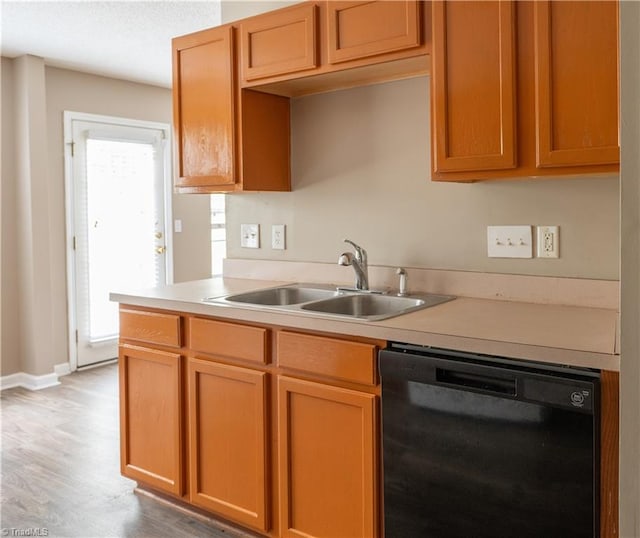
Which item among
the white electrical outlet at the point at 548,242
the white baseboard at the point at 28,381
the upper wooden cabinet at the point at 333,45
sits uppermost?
the upper wooden cabinet at the point at 333,45

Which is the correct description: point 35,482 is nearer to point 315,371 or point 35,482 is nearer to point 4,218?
point 315,371

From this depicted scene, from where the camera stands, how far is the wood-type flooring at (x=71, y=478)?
2377 millimetres

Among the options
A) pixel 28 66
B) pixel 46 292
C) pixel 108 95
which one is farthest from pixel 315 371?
pixel 108 95

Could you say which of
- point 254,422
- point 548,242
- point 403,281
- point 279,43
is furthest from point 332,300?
point 279,43

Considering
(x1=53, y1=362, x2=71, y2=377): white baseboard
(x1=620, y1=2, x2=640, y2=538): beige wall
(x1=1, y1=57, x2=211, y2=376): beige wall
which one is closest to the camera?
(x1=620, y1=2, x2=640, y2=538): beige wall

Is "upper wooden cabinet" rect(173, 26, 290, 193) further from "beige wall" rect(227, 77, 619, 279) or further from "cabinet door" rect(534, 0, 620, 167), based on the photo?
"cabinet door" rect(534, 0, 620, 167)

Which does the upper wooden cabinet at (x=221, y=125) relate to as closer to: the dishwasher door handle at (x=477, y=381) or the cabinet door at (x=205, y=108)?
the cabinet door at (x=205, y=108)

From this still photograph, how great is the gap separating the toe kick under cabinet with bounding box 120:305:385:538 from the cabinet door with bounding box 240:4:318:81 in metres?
1.04

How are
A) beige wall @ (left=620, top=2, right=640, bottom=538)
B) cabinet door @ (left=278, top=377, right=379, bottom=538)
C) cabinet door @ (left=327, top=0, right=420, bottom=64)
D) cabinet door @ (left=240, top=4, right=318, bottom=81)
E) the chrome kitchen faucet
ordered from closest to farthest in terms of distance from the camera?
beige wall @ (left=620, top=2, right=640, bottom=538) → cabinet door @ (left=278, top=377, right=379, bottom=538) → cabinet door @ (left=327, top=0, right=420, bottom=64) → cabinet door @ (left=240, top=4, right=318, bottom=81) → the chrome kitchen faucet

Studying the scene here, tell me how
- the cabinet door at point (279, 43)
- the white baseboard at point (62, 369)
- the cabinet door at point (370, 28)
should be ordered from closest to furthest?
the cabinet door at point (370, 28) < the cabinet door at point (279, 43) < the white baseboard at point (62, 369)

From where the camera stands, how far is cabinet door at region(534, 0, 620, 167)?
1738 millimetres

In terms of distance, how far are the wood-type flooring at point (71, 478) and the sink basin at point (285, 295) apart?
0.90 meters

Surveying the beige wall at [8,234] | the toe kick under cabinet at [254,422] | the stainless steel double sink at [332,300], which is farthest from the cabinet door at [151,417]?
the beige wall at [8,234]

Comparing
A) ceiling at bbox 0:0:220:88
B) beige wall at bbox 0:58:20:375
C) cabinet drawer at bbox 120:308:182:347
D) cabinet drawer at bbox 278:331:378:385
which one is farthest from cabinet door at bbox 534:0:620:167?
beige wall at bbox 0:58:20:375
